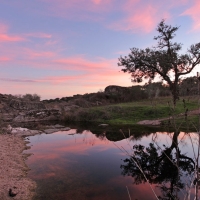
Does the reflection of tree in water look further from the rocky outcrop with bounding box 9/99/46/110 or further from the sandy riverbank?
the rocky outcrop with bounding box 9/99/46/110

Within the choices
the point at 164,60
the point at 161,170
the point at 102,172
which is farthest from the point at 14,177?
the point at 164,60

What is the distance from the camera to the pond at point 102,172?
920 cm

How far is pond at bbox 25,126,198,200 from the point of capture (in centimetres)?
920

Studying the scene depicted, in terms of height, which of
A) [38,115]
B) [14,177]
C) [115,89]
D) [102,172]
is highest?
[115,89]

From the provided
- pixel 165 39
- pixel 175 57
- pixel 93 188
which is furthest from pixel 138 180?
pixel 165 39

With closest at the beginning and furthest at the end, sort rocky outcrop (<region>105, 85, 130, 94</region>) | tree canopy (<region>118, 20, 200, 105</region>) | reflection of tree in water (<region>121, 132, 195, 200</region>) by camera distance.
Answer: reflection of tree in water (<region>121, 132, 195, 200</region>)
tree canopy (<region>118, 20, 200, 105</region>)
rocky outcrop (<region>105, 85, 130, 94</region>)

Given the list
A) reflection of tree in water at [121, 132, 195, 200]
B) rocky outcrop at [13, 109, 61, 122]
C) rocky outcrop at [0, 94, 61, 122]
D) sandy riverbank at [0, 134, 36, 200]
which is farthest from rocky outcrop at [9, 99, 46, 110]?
reflection of tree in water at [121, 132, 195, 200]

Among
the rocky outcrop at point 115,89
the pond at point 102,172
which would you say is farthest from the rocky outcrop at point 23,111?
the rocky outcrop at point 115,89

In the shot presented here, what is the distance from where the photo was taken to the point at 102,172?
11.7m

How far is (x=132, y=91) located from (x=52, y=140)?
36.4 m

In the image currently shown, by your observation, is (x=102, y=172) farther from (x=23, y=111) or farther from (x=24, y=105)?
(x=24, y=105)

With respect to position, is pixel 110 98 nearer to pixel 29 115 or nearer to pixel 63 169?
pixel 29 115

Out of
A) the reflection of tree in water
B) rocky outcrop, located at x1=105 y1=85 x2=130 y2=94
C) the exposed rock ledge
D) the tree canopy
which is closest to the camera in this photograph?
the exposed rock ledge

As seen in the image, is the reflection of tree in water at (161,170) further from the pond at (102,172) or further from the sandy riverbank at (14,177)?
the sandy riverbank at (14,177)
